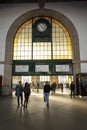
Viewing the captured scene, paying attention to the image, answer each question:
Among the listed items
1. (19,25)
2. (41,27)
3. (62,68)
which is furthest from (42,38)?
(62,68)

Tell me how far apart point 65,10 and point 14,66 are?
27.3ft

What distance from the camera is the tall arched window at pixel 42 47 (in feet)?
67.2

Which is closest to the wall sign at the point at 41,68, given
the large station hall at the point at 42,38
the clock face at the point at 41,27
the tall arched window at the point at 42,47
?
the large station hall at the point at 42,38

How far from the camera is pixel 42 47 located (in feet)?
67.6

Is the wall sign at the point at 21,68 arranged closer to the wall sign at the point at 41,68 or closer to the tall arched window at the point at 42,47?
the tall arched window at the point at 42,47

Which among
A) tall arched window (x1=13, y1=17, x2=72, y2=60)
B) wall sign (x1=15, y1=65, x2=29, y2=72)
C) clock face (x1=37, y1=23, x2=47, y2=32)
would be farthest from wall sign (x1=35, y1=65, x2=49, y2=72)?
clock face (x1=37, y1=23, x2=47, y2=32)

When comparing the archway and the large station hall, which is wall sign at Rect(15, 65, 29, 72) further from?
the archway

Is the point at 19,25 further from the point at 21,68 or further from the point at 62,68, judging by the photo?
the point at 62,68

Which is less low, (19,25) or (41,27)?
(19,25)

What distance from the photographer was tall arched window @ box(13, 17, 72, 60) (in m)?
20.5

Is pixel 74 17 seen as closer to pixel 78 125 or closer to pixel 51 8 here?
pixel 51 8

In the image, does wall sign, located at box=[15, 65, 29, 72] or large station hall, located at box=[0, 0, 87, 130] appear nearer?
large station hall, located at box=[0, 0, 87, 130]

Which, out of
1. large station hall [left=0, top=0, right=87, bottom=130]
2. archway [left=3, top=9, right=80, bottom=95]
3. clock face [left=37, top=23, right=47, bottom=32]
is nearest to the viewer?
archway [left=3, top=9, right=80, bottom=95]

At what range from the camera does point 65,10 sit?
20516 mm
